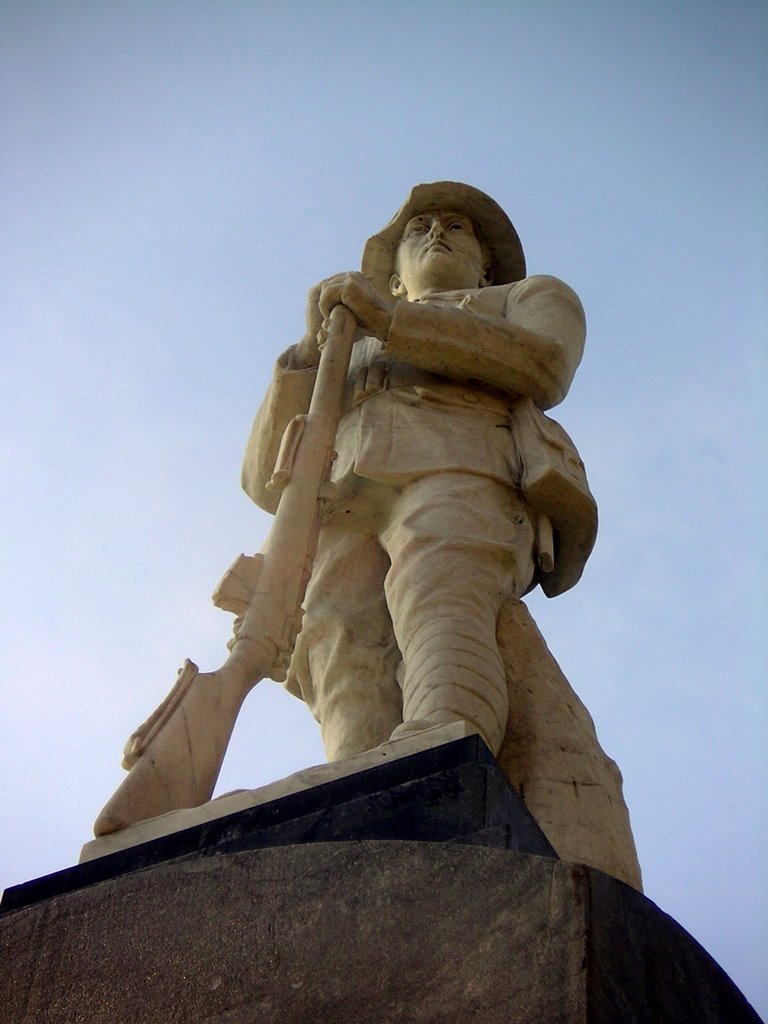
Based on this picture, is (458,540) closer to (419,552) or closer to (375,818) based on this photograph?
(419,552)

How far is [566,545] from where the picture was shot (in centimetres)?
516

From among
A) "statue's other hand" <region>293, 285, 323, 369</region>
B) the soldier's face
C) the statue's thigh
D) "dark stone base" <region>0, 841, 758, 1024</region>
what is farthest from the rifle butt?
the soldier's face

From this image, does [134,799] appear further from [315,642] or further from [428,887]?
[315,642]

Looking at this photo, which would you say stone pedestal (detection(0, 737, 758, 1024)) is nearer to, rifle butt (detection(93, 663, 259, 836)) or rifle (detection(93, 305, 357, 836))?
rifle butt (detection(93, 663, 259, 836))

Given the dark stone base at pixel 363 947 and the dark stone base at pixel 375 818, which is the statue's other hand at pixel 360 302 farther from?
the dark stone base at pixel 363 947

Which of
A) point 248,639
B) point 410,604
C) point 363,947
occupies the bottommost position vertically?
point 363,947

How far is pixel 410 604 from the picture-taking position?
4.37 meters

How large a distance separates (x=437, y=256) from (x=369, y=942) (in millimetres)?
4732

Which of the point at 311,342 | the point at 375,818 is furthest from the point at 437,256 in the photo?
the point at 375,818

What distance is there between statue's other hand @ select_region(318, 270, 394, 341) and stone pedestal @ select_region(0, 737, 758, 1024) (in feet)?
9.73

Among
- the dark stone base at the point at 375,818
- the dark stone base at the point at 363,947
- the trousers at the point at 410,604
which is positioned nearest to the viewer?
the dark stone base at the point at 363,947

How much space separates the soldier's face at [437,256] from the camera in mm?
6445

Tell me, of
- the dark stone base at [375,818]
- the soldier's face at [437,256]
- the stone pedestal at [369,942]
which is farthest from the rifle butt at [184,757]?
the soldier's face at [437,256]

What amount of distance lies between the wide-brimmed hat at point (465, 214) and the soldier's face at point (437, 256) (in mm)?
48
